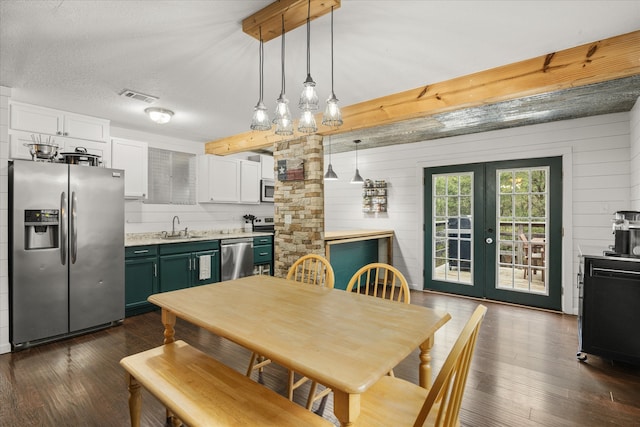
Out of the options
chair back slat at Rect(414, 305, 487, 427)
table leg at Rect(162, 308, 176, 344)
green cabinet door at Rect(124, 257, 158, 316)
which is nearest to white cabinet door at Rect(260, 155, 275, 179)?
green cabinet door at Rect(124, 257, 158, 316)

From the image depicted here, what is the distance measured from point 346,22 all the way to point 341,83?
3.24 feet

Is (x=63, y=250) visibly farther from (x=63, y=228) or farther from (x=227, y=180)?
(x=227, y=180)

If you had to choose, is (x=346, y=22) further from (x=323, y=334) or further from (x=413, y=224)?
(x=413, y=224)

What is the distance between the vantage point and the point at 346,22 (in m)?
2.05

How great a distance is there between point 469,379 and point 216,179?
171 inches

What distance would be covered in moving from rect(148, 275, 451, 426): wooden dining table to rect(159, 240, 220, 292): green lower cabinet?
231cm

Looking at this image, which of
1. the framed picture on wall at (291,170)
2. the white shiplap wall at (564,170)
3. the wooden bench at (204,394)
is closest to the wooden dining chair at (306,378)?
the wooden bench at (204,394)

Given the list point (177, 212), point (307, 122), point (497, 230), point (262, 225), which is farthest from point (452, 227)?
point (177, 212)

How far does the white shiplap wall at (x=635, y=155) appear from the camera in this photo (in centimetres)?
327

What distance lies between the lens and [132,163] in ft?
14.1

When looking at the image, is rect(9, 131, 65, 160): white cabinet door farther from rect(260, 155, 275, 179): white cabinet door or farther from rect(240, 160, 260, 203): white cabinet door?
rect(260, 155, 275, 179): white cabinet door

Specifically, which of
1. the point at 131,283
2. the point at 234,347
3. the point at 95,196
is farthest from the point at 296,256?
the point at 95,196

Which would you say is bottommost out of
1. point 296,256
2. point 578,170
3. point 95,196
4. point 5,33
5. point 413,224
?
point 296,256

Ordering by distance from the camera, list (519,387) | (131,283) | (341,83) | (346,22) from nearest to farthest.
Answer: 1. (346,22)
2. (519,387)
3. (341,83)
4. (131,283)
